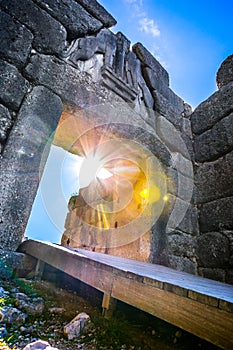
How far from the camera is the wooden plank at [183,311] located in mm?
752

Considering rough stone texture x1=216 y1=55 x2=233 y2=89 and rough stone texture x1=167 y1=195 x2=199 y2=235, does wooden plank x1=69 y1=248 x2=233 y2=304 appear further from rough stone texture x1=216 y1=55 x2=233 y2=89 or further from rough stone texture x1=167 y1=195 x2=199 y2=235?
rough stone texture x1=216 y1=55 x2=233 y2=89

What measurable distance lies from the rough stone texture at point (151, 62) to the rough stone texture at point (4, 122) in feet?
7.88

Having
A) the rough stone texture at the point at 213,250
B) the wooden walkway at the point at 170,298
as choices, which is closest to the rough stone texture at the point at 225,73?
the rough stone texture at the point at 213,250

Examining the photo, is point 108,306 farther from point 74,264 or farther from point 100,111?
point 100,111

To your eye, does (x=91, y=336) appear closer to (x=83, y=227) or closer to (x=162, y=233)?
(x=162, y=233)

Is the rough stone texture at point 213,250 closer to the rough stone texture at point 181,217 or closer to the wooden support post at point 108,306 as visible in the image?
the rough stone texture at point 181,217

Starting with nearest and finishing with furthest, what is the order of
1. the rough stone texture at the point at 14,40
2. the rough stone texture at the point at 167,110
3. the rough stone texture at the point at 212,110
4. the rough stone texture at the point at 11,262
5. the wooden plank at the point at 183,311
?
the wooden plank at the point at 183,311 → the rough stone texture at the point at 11,262 → the rough stone texture at the point at 14,40 → the rough stone texture at the point at 212,110 → the rough stone texture at the point at 167,110

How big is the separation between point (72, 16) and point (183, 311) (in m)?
3.07

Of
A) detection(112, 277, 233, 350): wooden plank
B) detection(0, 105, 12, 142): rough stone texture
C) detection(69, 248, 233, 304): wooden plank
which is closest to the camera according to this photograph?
detection(112, 277, 233, 350): wooden plank

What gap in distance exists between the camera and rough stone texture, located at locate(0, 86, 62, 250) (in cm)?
176

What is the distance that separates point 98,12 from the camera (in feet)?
9.68

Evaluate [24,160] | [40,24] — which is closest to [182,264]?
[24,160]

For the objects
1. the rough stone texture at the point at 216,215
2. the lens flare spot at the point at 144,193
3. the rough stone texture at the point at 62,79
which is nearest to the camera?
the rough stone texture at the point at 62,79

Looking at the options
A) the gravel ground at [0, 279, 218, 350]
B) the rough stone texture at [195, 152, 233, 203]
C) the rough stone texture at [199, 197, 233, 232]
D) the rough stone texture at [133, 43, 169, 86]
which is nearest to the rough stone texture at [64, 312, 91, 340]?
the gravel ground at [0, 279, 218, 350]
